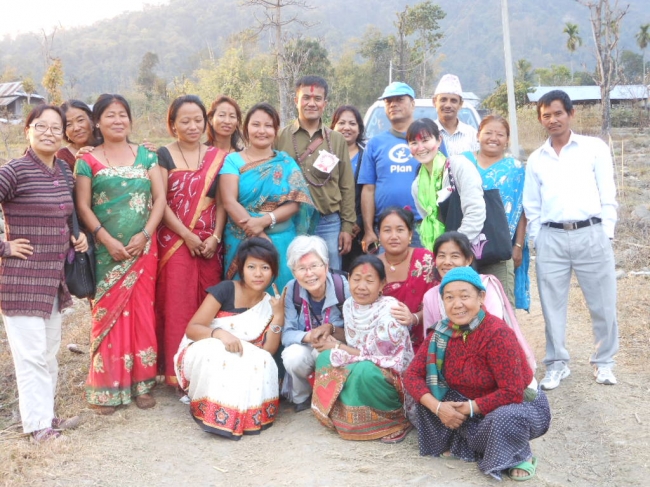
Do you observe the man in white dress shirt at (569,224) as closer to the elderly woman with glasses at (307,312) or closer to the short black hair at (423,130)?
the short black hair at (423,130)

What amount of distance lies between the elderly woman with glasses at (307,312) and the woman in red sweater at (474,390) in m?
0.70

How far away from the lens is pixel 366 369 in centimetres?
342

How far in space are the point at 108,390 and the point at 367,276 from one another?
1.79 m

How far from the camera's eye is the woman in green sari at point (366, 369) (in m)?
3.45

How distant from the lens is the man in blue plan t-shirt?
14.6ft

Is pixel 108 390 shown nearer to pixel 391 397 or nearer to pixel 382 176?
pixel 391 397

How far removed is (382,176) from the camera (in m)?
4.54

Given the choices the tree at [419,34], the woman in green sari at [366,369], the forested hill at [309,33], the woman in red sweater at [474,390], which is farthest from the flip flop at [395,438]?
the forested hill at [309,33]

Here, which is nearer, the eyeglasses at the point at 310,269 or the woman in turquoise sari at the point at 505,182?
the eyeglasses at the point at 310,269

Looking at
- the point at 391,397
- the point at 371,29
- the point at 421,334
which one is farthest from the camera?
the point at 371,29

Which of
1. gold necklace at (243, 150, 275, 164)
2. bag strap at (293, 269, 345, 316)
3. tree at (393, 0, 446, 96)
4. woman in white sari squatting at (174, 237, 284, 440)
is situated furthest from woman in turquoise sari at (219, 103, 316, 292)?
tree at (393, 0, 446, 96)

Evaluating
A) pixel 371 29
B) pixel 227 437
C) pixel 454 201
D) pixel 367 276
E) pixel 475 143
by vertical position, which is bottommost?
pixel 227 437

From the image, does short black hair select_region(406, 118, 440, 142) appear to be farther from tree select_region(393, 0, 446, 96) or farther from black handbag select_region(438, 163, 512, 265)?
tree select_region(393, 0, 446, 96)

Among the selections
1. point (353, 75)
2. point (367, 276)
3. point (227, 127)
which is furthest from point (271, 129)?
point (353, 75)
